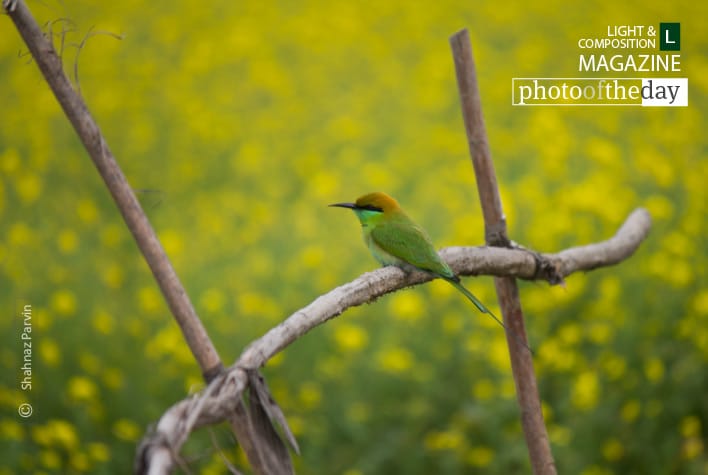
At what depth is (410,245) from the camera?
5.73 feet

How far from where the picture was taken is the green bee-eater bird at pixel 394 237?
1657 millimetres

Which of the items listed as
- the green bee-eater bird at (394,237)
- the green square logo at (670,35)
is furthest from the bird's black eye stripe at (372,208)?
the green square logo at (670,35)

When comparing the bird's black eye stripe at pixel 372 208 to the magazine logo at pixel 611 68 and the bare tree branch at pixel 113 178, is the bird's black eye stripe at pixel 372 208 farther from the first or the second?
the magazine logo at pixel 611 68

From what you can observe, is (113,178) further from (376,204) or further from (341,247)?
(341,247)

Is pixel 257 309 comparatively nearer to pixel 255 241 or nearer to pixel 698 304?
pixel 255 241

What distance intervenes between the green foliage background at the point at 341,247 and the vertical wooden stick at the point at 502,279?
31 centimetres

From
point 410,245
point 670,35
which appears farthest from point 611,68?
point 410,245

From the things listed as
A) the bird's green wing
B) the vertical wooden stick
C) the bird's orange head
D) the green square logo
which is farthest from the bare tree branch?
the green square logo

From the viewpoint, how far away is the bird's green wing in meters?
1.58

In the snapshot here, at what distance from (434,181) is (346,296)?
3.86 meters

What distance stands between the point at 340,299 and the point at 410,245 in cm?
63

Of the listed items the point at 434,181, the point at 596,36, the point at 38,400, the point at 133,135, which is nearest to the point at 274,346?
the point at 38,400

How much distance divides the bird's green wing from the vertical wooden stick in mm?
130

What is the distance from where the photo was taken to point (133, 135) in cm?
538
